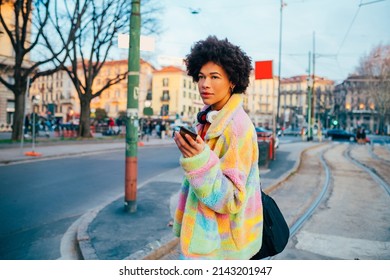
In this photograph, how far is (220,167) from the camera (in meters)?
1.33

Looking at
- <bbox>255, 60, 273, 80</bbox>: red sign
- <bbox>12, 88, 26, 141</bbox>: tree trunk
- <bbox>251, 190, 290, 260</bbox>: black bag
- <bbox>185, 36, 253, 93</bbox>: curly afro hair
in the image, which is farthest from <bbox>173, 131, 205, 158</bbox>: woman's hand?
<bbox>12, 88, 26, 141</bbox>: tree trunk

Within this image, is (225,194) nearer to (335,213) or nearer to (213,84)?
(213,84)

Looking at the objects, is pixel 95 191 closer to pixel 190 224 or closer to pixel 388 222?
pixel 388 222

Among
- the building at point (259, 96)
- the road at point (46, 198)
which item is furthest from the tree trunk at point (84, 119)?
the road at point (46, 198)

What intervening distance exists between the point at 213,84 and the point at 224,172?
1.44 ft

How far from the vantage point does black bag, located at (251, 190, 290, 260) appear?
1.61 m

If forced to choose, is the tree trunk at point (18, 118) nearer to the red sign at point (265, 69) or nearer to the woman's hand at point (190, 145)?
the red sign at point (265, 69)

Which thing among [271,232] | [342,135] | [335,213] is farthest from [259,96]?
[342,135]

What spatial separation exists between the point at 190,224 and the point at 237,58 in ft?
2.55

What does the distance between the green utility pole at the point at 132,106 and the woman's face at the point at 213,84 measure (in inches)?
136

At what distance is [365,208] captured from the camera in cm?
514

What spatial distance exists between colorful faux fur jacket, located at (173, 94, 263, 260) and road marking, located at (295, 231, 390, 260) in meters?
2.33

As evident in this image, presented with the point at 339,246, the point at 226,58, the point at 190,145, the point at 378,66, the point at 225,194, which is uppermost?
the point at 378,66

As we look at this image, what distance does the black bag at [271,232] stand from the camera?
1608 mm
